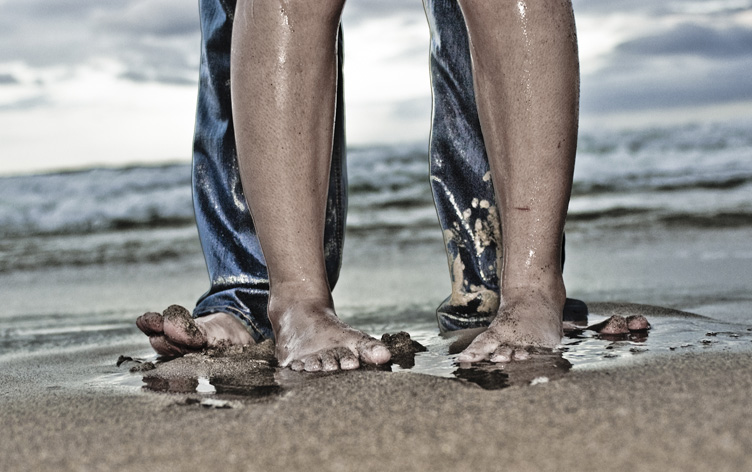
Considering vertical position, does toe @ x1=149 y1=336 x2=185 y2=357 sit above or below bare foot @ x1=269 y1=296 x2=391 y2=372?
below

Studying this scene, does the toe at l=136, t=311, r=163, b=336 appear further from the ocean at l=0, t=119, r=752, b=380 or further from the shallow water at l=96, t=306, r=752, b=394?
the ocean at l=0, t=119, r=752, b=380

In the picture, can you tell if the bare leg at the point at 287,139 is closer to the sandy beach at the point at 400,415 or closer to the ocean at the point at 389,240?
the sandy beach at the point at 400,415

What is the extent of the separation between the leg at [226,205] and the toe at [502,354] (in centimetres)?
67

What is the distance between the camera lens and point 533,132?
1.45 metres

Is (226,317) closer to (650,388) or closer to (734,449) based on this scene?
(650,388)

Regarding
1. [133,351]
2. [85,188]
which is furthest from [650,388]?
[85,188]

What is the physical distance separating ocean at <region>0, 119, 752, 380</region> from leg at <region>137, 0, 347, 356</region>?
11.0 inches

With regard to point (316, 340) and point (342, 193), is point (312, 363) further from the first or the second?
point (342, 193)

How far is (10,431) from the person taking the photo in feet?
3.45

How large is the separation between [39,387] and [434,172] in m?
1.03

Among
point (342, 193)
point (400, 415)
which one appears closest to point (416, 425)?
point (400, 415)

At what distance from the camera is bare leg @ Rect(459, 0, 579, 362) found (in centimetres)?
144

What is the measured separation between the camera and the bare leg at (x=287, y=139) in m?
1.47

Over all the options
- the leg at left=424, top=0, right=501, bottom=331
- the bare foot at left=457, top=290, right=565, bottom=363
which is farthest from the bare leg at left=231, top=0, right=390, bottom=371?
the leg at left=424, top=0, right=501, bottom=331
